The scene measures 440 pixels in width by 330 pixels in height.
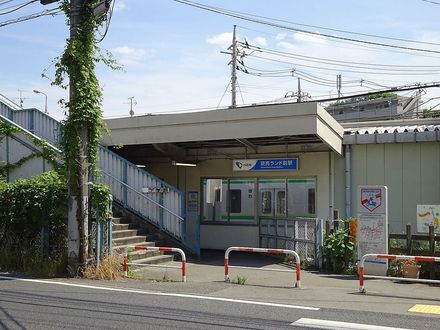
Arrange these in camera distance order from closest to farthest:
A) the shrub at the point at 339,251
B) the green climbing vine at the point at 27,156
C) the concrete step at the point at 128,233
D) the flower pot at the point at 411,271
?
the flower pot at the point at 411,271 < the shrub at the point at 339,251 < the concrete step at the point at 128,233 < the green climbing vine at the point at 27,156

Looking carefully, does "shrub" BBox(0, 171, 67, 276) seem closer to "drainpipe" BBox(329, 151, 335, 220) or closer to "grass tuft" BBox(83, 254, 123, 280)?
"grass tuft" BBox(83, 254, 123, 280)

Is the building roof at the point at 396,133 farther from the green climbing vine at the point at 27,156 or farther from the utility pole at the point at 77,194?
the green climbing vine at the point at 27,156

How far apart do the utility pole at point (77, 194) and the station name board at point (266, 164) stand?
24.0ft

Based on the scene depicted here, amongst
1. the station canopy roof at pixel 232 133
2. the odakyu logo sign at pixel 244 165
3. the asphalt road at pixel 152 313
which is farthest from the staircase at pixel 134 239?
the odakyu logo sign at pixel 244 165

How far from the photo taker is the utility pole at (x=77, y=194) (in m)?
12.0

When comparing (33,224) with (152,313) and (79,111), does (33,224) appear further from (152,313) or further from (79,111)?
(152,313)

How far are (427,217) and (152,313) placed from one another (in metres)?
8.94

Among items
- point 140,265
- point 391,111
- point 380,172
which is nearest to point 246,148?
point 380,172

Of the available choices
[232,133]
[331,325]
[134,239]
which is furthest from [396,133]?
[331,325]

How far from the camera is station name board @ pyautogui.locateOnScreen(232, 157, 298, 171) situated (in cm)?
1762

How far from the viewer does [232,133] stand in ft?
51.9

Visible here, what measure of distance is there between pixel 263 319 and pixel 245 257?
906cm

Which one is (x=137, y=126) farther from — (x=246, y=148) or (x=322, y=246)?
(x=322, y=246)

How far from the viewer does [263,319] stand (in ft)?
24.9
